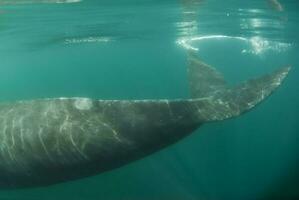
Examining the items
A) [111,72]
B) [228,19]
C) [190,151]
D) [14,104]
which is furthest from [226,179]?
[111,72]

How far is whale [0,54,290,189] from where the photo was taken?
344 inches

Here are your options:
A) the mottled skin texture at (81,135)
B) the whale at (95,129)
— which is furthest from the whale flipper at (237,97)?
the mottled skin texture at (81,135)

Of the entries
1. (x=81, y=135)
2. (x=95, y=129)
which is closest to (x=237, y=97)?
(x=95, y=129)

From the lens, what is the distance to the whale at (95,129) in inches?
344

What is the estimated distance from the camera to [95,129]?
9172 mm

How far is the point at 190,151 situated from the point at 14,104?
28.4 metres

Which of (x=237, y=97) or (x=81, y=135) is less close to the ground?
(x=237, y=97)

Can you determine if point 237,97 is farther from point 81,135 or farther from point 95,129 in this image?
point 81,135

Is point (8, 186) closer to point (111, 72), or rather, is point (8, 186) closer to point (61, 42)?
point (61, 42)

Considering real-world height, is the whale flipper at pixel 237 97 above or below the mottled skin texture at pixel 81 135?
above

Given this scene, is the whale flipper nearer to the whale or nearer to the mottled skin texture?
the whale

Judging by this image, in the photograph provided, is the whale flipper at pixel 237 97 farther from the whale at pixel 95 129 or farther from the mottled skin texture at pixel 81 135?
the mottled skin texture at pixel 81 135

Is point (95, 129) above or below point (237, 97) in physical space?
below

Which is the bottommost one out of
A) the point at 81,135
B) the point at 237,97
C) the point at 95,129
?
the point at 81,135
